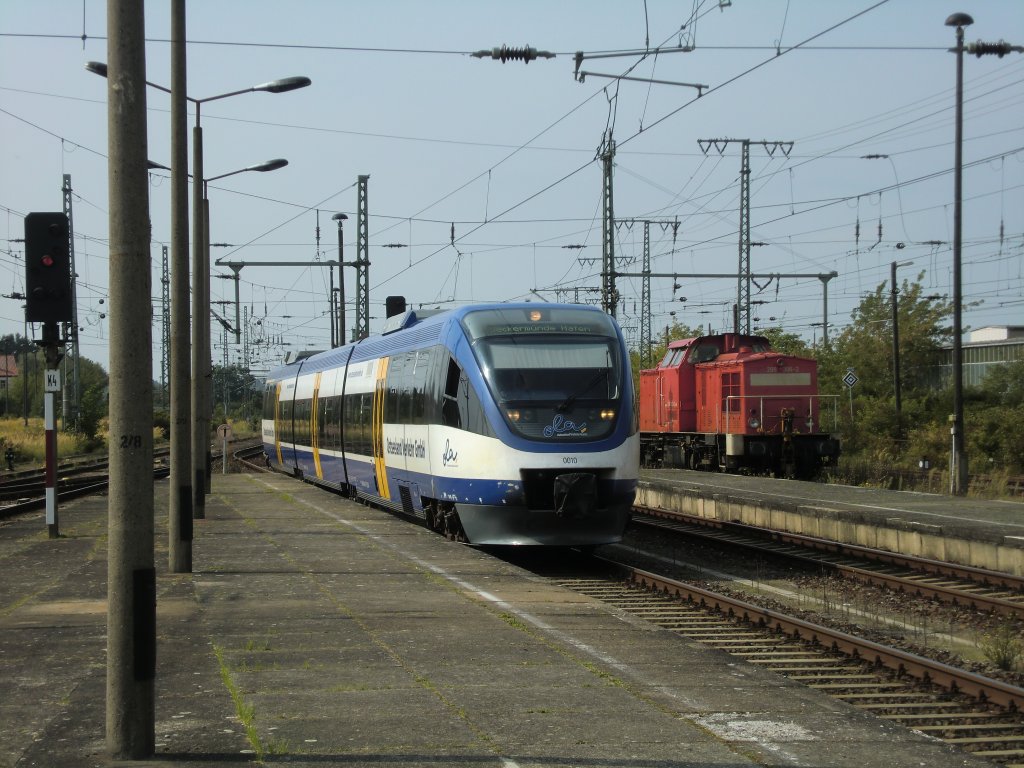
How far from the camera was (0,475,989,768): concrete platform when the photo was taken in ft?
21.1

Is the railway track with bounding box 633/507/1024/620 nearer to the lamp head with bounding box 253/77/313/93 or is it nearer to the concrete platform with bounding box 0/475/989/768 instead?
the concrete platform with bounding box 0/475/989/768

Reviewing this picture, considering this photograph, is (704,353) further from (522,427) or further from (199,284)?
(522,427)

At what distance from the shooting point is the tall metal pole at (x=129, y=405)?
6020 millimetres

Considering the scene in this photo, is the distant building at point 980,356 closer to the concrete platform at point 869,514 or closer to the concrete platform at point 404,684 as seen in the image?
the concrete platform at point 869,514

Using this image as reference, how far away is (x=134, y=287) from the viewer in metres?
6.11

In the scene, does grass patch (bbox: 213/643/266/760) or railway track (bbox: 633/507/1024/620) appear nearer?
grass patch (bbox: 213/643/266/760)

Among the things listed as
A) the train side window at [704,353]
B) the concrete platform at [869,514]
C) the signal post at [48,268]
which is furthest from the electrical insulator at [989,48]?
the signal post at [48,268]

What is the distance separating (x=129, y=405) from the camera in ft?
20.1

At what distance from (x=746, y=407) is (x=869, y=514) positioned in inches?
461

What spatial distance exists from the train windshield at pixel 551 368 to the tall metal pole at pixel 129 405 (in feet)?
29.9

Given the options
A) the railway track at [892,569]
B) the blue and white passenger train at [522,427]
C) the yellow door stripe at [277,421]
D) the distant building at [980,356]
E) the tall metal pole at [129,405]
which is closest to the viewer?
the tall metal pole at [129,405]

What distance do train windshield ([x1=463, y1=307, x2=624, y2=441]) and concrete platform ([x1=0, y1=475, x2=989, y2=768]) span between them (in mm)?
2355

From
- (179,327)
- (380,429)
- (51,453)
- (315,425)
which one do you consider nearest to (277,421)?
(315,425)

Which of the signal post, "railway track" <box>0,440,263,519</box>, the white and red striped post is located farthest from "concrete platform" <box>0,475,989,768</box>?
"railway track" <box>0,440,263,519</box>
